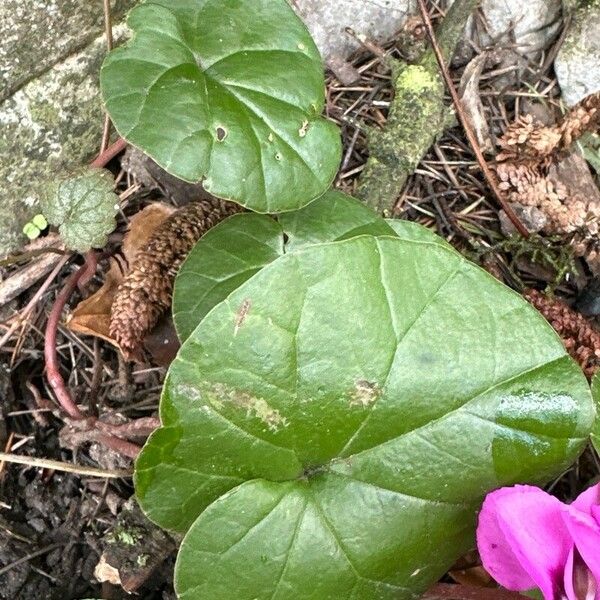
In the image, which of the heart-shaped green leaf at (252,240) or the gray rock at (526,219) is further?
the gray rock at (526,219)

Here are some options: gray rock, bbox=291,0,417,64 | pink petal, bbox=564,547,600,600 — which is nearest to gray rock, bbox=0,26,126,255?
gray rock, bbox=291,0,417,64

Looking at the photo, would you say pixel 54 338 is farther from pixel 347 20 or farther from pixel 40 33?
pixel 347 20

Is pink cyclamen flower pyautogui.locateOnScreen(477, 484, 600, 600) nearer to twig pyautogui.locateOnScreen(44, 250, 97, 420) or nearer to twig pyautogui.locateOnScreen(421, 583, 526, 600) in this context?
twig pyautogui.locateOnScreen(421, 583, 526, 600)

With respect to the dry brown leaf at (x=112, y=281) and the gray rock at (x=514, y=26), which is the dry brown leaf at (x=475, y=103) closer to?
the gray rock at (x=514, y=26)

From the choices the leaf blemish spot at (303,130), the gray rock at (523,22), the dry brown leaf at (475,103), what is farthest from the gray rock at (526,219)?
the leaf blemish spot at (303,130)

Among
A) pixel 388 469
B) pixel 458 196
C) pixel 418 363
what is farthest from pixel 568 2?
pixel 388 469

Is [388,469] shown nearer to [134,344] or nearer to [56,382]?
[134,344]
